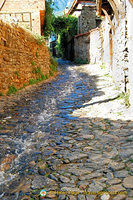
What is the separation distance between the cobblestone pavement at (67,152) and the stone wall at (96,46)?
10004mm

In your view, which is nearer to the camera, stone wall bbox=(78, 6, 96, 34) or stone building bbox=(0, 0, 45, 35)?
stone building bbox=(0, 0, 45, 35)

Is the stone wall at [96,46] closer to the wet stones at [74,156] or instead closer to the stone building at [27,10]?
the stone building at [27,10]

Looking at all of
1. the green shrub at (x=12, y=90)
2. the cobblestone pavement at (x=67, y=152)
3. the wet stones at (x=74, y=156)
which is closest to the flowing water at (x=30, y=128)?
the cobblestone pavement at (x=67, y=152)

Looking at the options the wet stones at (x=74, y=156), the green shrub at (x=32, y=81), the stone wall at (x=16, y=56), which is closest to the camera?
the wet stones at (x=74, y=156)

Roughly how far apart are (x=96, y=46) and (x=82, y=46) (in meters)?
3.93

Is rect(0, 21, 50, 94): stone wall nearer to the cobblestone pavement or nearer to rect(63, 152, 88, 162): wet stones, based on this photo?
the cobblestone pavement

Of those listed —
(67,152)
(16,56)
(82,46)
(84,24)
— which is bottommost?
(67,152)

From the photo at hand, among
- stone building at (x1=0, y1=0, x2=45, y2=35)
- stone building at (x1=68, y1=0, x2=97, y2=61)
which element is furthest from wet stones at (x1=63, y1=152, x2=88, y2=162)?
stone building at (x1=68, y1=0, x2=97, y2=61)

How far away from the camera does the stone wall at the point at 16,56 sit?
675 centimetres

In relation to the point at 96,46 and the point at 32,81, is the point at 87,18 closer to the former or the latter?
the point at 96,46

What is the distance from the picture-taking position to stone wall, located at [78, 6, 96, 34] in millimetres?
20344

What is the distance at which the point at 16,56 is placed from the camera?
7754mm

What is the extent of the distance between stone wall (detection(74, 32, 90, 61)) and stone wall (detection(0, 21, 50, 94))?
9383 millimetres

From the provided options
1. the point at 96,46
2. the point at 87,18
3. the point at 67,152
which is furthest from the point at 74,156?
the point at 87,18
